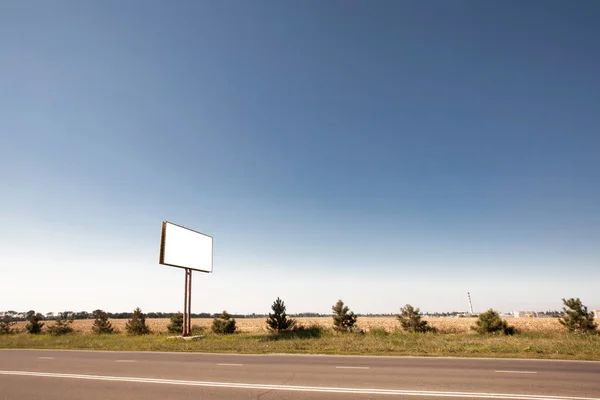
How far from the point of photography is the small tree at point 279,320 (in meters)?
39.2

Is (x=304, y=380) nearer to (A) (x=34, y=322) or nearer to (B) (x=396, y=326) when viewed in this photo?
(B) (x=396, y=326)

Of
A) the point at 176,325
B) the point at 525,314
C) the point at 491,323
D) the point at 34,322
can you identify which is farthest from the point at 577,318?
the point at 525,314

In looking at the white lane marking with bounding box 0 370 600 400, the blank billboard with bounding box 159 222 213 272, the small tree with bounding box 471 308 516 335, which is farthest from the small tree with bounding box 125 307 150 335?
the small tree with bounding box 471 308 516 335

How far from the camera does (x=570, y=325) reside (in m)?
37.7

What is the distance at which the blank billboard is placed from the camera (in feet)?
87.3

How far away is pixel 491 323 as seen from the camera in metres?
38.3

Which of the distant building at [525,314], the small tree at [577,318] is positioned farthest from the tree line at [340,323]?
the distant building at [525,314]

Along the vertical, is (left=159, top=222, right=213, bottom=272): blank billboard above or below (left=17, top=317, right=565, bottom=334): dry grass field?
above

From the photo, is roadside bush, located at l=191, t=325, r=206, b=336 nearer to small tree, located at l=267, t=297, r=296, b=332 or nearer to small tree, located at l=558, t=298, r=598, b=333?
small tree, located at l=267, t=297, r=296, b=332

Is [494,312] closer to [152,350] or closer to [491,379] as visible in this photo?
[491,379]

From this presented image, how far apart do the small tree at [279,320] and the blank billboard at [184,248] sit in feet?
39.1

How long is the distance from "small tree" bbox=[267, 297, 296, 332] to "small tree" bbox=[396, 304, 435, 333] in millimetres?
16473

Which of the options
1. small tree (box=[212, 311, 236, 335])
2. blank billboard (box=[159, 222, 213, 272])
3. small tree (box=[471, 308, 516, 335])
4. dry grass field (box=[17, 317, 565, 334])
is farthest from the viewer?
small tree (box=[212, 311, 236, 335])

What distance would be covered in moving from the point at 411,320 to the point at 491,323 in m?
9.89
